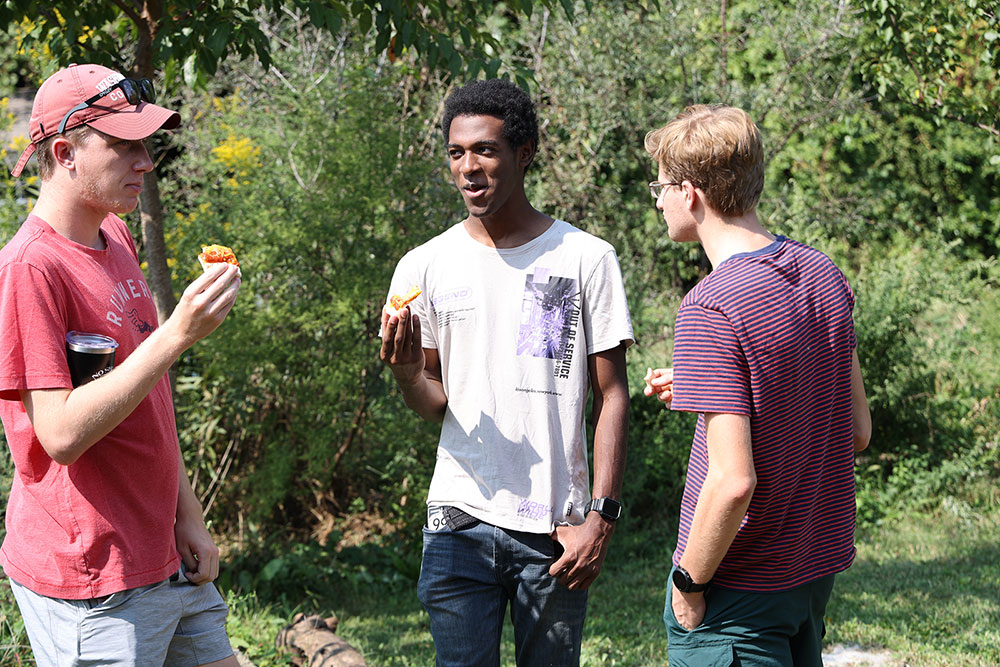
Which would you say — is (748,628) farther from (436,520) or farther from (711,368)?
(436,520)

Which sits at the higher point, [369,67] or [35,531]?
[369,67]

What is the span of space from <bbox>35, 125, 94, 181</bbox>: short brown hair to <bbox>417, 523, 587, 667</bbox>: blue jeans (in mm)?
1370

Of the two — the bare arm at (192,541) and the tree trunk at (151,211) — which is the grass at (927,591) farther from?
the tree trunk at (151,211)

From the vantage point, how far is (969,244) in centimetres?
1046

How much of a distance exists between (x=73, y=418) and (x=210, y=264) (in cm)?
48

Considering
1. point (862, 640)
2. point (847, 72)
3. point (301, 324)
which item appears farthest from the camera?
point (847, 72)

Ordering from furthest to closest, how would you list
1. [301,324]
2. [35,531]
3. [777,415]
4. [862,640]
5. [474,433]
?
[301,324] < [862,640] < [474,433] < [35,531] < [777,415]

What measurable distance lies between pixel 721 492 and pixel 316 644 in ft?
9.72

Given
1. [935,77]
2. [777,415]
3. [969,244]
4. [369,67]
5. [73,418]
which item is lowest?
[969,244]

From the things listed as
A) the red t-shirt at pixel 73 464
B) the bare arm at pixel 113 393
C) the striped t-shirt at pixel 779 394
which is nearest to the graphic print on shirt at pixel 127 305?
the red t-shirt at pixel 73 464

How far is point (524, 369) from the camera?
272cm

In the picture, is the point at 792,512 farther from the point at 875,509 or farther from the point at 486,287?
the point at 875,509

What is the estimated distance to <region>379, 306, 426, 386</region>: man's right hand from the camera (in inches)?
102

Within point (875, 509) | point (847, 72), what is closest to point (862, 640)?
point (875, 509)
